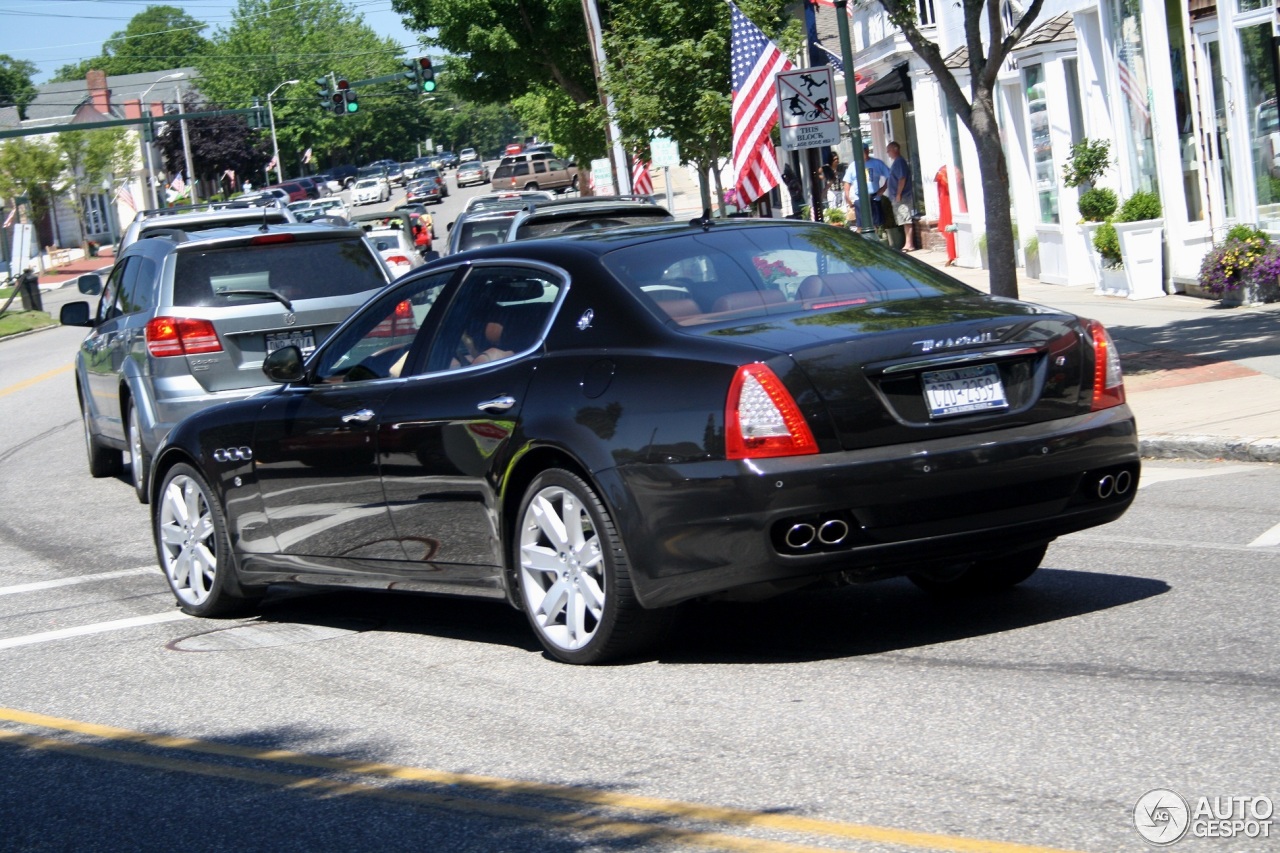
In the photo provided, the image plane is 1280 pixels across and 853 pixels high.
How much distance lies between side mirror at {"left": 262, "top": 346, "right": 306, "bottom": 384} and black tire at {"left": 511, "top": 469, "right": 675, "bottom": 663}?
1775 millimetres

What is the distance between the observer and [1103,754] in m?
4.81

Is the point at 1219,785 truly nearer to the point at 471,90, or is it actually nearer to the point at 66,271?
the point at 471,90

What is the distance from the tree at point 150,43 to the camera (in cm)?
17825

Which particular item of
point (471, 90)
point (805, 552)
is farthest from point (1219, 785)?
point (471, 90)

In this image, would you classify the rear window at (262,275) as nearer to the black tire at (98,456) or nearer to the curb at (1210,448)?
the black tire at (98,456)

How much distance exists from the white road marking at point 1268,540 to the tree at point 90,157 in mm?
71400

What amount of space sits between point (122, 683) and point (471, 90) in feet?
146

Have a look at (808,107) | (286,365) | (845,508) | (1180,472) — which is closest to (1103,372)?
(845,508)

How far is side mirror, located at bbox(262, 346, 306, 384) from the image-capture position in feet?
25.6

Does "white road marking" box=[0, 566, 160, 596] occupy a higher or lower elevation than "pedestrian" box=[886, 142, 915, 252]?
lower

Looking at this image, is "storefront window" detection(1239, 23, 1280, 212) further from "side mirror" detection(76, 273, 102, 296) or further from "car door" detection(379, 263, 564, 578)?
"car door" detection(379, 263, 564, 578)

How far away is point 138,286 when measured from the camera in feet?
41.0

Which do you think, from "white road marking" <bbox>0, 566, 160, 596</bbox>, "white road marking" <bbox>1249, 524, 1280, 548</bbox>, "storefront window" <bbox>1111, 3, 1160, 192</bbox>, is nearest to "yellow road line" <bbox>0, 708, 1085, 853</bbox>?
"white road marking" <bbox>0, 566, 160, 596</bbox>

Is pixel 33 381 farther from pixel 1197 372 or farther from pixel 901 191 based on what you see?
pixel 1197 372
